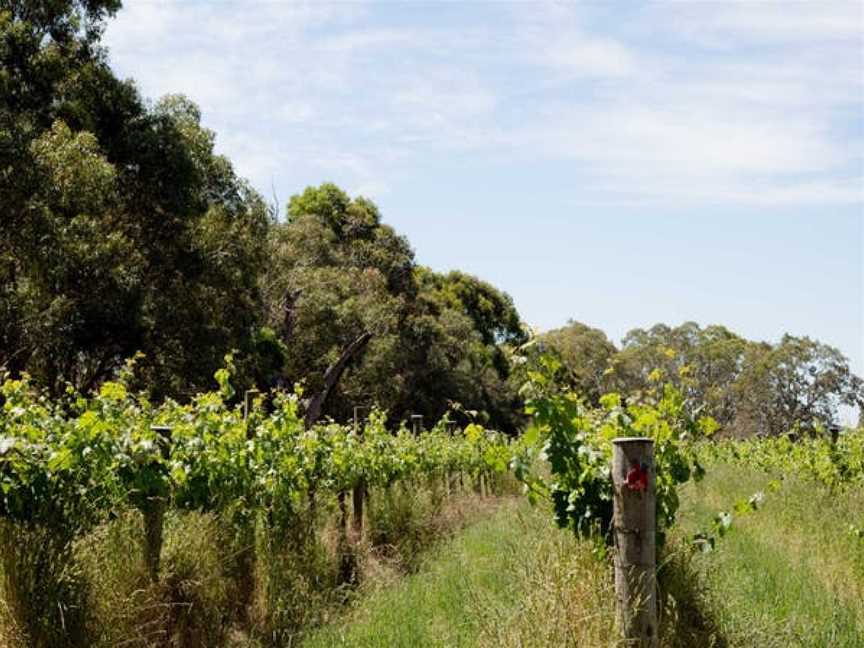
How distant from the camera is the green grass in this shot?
6.59 metres

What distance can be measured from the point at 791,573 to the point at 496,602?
341cm

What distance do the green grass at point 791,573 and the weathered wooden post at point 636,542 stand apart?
1.28 m

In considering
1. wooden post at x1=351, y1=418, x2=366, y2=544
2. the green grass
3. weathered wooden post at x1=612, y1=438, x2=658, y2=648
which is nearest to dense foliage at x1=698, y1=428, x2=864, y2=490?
the green grass

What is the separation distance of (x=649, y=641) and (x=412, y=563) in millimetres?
6170

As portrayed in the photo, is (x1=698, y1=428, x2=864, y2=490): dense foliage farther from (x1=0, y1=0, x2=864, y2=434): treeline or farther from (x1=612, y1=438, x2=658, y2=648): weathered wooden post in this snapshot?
(x1=612, y1=438, x2=658, y2=648): weathered wooden post

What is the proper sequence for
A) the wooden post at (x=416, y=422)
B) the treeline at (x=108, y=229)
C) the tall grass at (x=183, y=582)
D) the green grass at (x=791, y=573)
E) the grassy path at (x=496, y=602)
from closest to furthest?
the grassy path at (x=496, y=602), the tall grass at (x=183, y=582), the green grass at (x=791, y=573), the treeline at (x=108, y=229), the wooden post at (x=416, y=422)

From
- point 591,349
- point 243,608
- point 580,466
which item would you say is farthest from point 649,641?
point 591,349

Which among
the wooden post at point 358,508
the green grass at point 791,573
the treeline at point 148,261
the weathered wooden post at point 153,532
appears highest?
the treeline at point 148,261

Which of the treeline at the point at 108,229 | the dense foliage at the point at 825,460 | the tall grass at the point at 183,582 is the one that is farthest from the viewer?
the treeline at the point at 108,229

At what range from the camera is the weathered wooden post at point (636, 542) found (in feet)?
17.1

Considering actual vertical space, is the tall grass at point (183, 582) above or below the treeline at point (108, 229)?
below

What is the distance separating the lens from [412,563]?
11.2 m

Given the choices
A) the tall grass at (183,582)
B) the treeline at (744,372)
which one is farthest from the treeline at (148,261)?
the treeline at (744,372)

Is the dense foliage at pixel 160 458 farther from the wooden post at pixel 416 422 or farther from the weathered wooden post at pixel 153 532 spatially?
the wooden post at pixel 416 422
